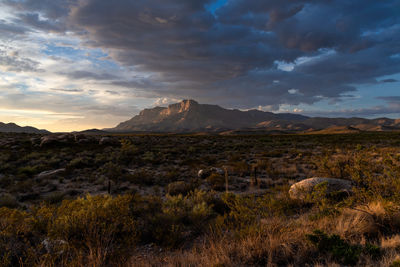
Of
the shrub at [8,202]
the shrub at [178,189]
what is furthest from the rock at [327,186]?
the shrub at [8,202]

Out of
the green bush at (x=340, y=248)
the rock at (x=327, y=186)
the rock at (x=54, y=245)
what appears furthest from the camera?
the rock at (x=327, y=186)

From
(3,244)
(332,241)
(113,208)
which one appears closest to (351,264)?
(332,241)

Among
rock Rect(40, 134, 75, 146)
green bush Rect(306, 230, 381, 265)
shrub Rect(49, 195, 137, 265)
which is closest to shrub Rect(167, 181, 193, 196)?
shrub Rect(49, 195, 137, 265)

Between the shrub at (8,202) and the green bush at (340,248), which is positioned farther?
the shrub at (8,202)

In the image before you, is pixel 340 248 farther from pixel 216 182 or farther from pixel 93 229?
→ pixel 216 182

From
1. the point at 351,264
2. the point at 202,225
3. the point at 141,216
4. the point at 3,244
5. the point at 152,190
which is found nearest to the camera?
the point at 351,264

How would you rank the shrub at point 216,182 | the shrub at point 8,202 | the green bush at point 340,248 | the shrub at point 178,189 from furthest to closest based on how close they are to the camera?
the shrub at point 216,182 < the shrub at point 178,189 < the shrub at point 8,202 < the green bush at point 340,248

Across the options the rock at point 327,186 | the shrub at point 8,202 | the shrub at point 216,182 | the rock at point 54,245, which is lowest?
the shrub at point 216,182

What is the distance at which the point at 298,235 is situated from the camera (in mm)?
4227

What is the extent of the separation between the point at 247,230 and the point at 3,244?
15.2ft

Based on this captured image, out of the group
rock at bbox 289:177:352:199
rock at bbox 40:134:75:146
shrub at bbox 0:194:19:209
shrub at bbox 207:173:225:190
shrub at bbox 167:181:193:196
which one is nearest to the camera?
rock at bbox 289:177:352:199

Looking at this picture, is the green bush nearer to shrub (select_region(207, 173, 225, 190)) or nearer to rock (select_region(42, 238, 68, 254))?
rock (select_region(42, 238, 68, 254))

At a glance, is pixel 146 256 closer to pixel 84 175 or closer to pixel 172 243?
pixel 172 243

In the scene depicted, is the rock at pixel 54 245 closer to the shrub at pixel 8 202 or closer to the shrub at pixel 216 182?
the shrub at pixel 8 202
